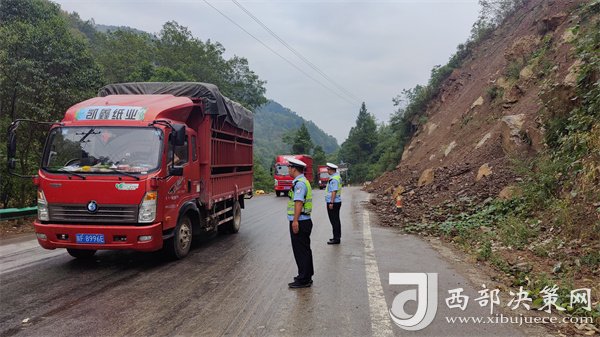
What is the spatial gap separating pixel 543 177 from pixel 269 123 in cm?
14681

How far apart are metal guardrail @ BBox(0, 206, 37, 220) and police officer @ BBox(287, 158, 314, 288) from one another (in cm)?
846

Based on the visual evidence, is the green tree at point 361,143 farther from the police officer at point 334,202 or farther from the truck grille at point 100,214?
the truck grille at point 100,214

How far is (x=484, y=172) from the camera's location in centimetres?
1284

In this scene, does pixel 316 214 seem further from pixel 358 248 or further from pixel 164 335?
pixel 164 335

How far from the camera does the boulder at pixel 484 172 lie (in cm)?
1264

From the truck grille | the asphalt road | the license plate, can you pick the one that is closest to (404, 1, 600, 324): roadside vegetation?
the asphalt road

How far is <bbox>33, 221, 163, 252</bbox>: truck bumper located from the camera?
5996 millimetres

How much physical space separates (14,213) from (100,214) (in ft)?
20.4

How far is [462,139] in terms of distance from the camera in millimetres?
20328

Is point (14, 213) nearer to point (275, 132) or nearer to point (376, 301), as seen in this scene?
point (376, 301)

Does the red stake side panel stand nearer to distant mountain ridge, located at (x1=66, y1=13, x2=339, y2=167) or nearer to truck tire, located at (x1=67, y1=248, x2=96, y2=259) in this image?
truck tire, located at (x1=67, y1=248, x2=96, y2=259)

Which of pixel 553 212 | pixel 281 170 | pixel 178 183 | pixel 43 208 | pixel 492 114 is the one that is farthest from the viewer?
pixel 281 170

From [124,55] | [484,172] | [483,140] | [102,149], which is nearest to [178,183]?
[102,149]

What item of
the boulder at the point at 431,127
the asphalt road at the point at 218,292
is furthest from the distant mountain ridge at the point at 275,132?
the asphalt road at the point at 218,292
